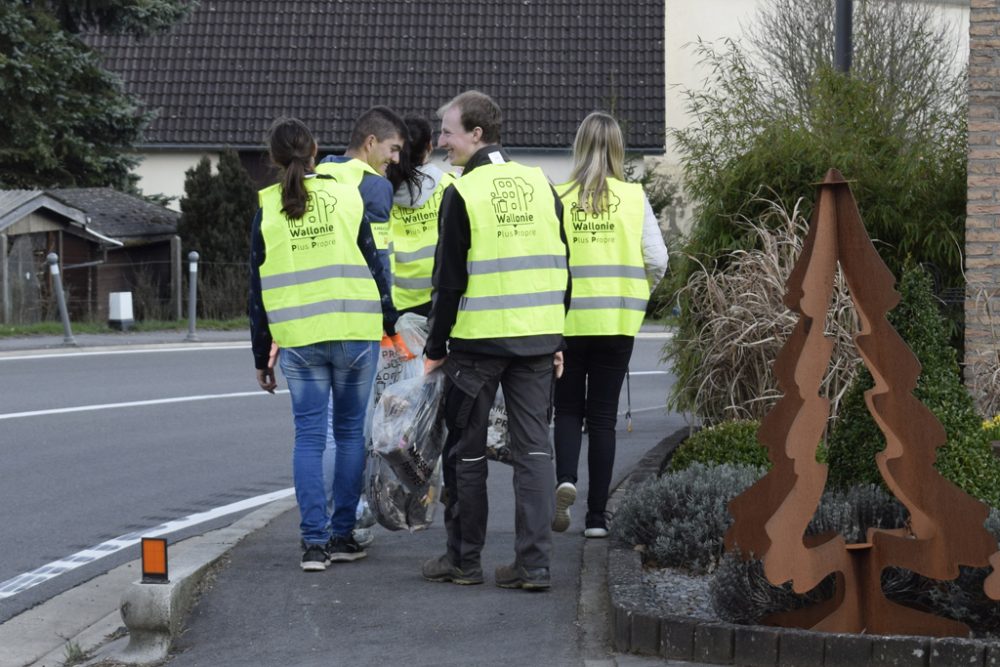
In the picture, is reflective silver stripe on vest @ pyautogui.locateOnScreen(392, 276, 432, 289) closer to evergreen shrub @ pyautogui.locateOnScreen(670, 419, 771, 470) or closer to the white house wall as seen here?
evergreen shrub @ pyautogui.locateOnScreen(670, 419, 771, 470)

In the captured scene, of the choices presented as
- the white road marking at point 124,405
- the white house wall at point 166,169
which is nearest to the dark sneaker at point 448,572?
the white road marking at point 124,405

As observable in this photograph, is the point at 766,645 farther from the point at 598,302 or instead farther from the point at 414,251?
the point at 414,251

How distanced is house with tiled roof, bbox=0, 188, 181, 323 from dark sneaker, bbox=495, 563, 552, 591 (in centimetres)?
1707

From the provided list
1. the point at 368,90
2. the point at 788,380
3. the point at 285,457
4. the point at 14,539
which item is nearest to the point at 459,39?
the point at 368,90

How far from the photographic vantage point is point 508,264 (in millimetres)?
6254

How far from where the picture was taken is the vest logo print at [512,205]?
20.5 ft

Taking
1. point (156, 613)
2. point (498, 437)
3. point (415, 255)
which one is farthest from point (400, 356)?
point (156, 613)

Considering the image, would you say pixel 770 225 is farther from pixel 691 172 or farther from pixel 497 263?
pixel 497 263

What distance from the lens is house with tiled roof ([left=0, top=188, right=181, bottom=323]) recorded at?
22.3 metres


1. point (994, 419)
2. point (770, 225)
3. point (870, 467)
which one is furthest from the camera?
point (770, 225)

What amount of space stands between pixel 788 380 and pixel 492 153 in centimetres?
180

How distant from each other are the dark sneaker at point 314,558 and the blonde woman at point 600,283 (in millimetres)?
1176

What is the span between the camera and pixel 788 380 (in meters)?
5.15

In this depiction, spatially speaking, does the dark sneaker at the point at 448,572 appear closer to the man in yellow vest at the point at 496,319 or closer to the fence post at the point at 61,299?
the man in yellow vest at the point at 496,319
